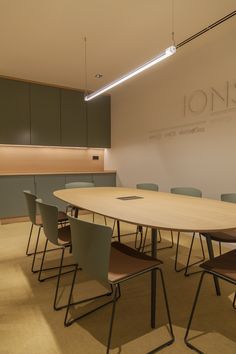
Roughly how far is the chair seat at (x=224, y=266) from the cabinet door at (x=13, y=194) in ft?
12.7

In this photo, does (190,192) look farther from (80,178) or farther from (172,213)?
(80,178)

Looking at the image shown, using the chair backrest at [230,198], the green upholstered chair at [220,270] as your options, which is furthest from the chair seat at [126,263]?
the chair backrest at [230,198]

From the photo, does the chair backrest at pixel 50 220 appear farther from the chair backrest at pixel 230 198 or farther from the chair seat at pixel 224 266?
the chair backrest at pixel 230 198

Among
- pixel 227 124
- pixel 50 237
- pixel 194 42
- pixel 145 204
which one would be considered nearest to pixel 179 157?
pixel 227 124

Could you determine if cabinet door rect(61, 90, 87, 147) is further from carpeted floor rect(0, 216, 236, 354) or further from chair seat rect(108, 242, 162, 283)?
chair seat rect(108, 242, 162, 283)

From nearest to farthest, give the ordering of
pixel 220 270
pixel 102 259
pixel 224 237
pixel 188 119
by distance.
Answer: pixel 102 259, pixel 220 270, pixel 224 237, pixel 188 119

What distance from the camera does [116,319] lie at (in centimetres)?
183

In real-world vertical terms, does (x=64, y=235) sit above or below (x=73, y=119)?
below

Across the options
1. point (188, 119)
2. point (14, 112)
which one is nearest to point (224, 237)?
point (188, 119)

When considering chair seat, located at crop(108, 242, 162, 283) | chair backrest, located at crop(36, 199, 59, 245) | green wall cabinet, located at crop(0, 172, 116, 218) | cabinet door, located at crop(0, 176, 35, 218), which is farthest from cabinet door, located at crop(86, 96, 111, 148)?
chair seat, located at crop(108, 242, 162, 283)

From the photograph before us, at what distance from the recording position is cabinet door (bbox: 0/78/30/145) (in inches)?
189

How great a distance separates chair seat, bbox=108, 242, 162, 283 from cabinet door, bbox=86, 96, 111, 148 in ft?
13.8

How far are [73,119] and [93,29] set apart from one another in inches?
102

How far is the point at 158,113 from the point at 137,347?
3.79 meters
